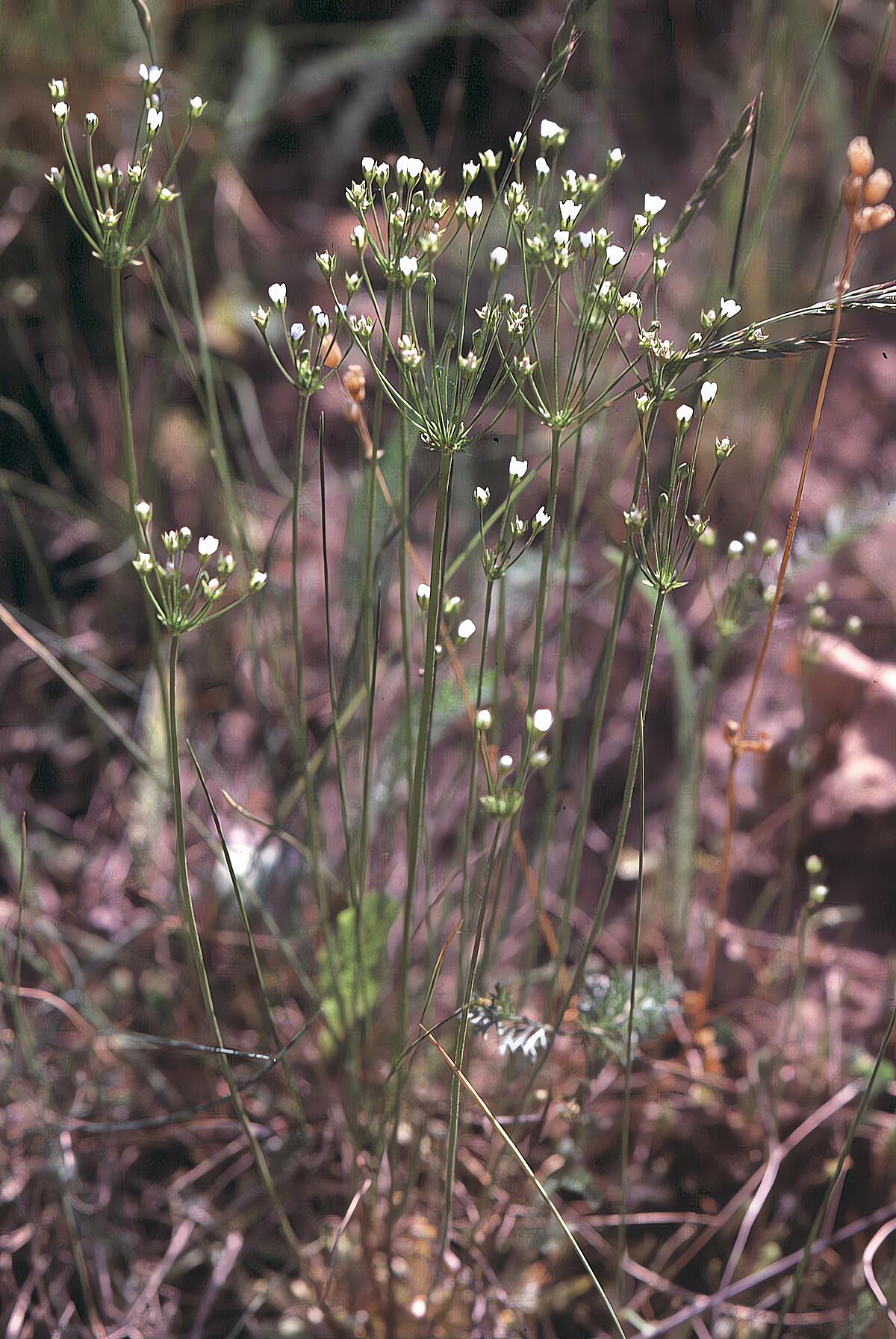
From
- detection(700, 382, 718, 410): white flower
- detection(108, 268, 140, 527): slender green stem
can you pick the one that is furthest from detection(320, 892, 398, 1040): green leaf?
detection(700, 382, 718, 410): white flower

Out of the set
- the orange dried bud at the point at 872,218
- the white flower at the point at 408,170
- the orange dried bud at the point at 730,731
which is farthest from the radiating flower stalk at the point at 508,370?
the orange dried bud at the point at 730,731

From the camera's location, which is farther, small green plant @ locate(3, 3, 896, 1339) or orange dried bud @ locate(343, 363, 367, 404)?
orange dried bud @ locate(343, 363, 367, 404)

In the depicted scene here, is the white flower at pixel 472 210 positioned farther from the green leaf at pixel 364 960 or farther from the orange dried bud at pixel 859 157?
the green leaf at pixel 364 960

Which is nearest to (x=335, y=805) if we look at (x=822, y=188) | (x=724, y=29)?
(x=822, y=188)

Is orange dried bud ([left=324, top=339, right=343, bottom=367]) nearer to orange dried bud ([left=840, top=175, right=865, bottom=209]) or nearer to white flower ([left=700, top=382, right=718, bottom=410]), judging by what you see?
white flower ([left=700, top=382, right=718, bottom=410])

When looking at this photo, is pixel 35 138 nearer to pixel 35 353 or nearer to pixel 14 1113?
pixel 35 353
